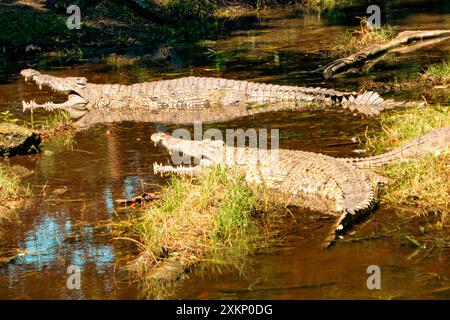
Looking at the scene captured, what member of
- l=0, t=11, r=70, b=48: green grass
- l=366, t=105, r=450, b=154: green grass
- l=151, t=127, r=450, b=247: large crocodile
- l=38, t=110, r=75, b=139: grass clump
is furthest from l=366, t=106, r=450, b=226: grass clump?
l=0, t=11, r=70, b=48: green grass

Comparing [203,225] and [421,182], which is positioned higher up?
[421,182]

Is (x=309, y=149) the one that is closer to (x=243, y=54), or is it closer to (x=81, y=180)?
(x=81, y=180)

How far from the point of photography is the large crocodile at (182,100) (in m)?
Result: 11.9

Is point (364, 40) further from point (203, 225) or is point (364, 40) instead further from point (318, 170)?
point (203, 225)

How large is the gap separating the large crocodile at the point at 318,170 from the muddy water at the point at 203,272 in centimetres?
28

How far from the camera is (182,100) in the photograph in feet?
42.7

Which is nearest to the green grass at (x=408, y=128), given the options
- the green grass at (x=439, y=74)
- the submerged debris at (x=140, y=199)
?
the green grass at (x=439, y=74)

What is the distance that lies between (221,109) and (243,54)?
4.85 m

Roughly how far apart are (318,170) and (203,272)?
2.12m

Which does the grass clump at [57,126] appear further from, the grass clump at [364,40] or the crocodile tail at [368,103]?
the grass clump at [364,40]

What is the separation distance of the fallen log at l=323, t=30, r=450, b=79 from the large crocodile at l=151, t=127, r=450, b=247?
5851mm

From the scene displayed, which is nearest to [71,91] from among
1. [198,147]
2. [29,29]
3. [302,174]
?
[198,147]

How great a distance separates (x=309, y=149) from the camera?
916cm
